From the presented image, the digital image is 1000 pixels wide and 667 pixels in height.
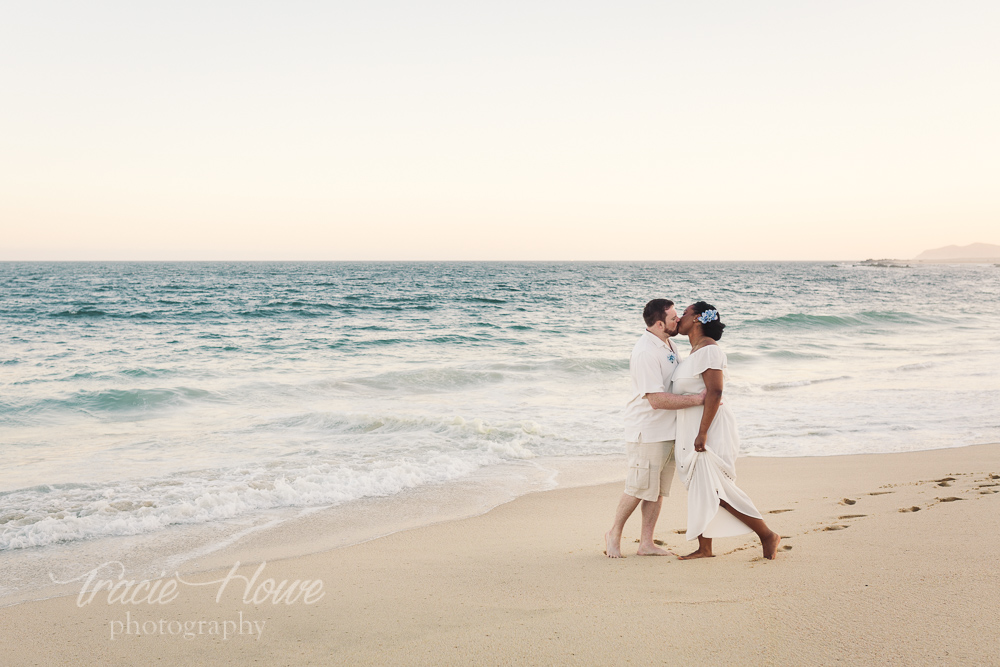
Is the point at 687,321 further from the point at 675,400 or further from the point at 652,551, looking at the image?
the point at 652,551

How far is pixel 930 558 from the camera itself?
12.0 feet

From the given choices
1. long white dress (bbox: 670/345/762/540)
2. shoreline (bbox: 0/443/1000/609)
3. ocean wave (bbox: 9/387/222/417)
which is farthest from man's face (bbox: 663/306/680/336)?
ocean wave (bbox: 9/387/222/417)

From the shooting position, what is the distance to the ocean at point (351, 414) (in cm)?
575

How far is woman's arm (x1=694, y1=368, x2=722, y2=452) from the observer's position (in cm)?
388

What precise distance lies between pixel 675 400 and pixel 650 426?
1.16 feet

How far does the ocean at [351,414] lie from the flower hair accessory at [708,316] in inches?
122

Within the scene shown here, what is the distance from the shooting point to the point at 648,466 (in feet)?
14.1

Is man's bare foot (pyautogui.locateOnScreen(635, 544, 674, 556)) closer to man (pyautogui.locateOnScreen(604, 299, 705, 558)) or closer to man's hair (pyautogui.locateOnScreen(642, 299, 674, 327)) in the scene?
man (pyautogui.locateOnScreen(604, 299, 705, 558))

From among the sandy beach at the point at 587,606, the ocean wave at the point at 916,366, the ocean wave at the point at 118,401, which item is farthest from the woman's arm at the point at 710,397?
the ocean wave at the point at 916,366

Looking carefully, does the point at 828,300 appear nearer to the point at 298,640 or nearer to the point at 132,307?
the point at 132,307

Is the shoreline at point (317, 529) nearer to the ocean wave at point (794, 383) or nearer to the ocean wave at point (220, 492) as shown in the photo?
the ocean wave at point (220, 492)

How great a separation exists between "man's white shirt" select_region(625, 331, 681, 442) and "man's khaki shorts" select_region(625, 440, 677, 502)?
6 centimetres

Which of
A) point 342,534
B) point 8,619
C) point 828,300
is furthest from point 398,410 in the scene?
point 828,300

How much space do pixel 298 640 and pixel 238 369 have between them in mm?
12335
